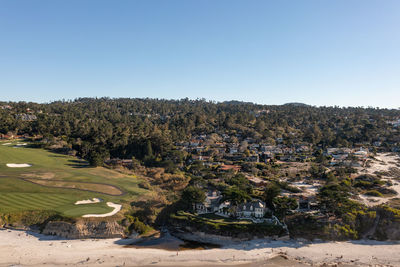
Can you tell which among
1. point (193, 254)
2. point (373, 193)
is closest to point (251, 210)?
point (193, 254)

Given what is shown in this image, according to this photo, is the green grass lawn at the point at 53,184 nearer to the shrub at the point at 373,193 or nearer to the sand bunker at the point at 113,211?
the sand bunker at the point at 113,211

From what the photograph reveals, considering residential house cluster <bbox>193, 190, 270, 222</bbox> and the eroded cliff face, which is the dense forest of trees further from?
residential house cluster <bbox>193, 190, 270, 222</bbox>

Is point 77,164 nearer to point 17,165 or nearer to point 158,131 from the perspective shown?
point 17,165

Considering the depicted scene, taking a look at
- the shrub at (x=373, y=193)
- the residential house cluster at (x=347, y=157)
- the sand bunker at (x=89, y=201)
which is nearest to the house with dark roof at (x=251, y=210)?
the sand bunker at (x=89, y=201)

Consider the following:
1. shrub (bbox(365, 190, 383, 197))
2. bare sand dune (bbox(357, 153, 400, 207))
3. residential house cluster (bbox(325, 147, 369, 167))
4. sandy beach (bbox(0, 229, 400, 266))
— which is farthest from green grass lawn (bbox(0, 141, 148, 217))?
residential house cluster (bbox(325, 147, 369, 167))

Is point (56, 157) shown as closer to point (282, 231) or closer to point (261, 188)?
point (261, 188)

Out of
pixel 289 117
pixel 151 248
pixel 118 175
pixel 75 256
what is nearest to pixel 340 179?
pixel 151 248
